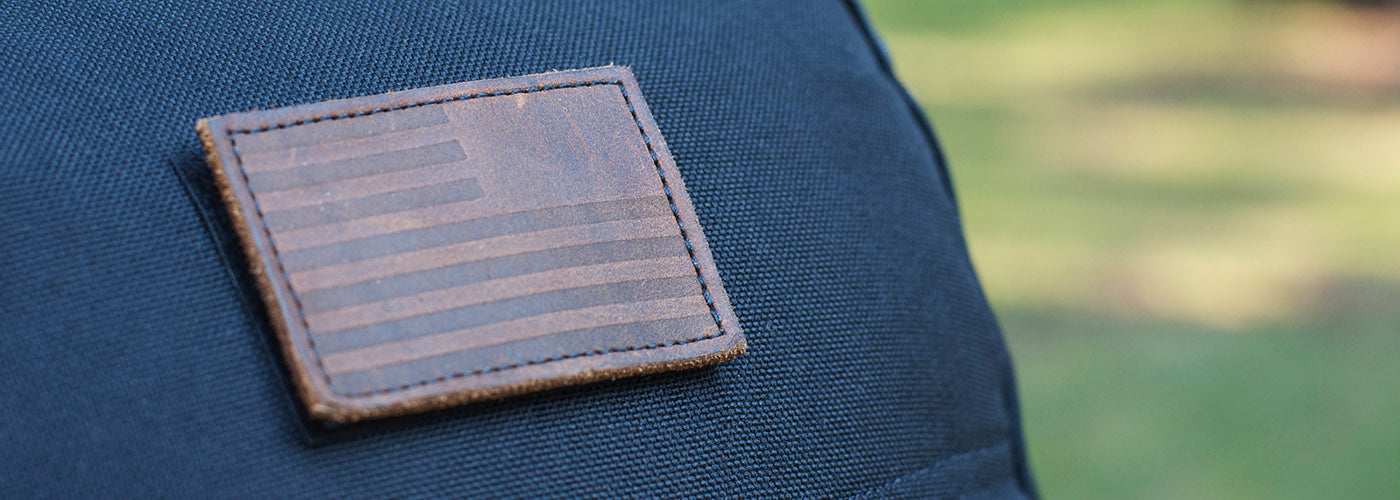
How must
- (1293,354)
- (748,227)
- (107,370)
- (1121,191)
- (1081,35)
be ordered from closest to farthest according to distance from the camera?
(107,370) < (748,227) < (1293,354) < (1121,191) < (1081,35)

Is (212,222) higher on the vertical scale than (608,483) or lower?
higher

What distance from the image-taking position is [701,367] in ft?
2.44

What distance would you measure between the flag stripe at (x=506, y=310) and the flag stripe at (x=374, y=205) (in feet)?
0.20

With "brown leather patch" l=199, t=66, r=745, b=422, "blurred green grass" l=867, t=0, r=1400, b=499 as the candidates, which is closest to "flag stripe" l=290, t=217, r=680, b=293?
"brown leather patch" l=199, t=66, r=745, b=422

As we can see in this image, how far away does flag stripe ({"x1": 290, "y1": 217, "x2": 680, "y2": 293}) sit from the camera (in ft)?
2.15

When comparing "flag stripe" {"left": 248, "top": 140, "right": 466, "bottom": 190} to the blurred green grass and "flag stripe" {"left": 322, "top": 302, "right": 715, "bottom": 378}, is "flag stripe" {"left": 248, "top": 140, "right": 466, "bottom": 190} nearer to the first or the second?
"flag stripe" {"left": 322, "top": 302, "right": 715, "bottom": 378}

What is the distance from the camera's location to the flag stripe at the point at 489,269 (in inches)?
25.7

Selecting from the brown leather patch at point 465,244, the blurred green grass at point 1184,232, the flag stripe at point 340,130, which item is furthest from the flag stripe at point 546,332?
the blurred green grass at point 1184,232

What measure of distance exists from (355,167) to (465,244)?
0.07 meters

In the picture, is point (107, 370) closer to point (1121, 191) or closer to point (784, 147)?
point (784, 147)

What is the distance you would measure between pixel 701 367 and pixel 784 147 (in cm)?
18

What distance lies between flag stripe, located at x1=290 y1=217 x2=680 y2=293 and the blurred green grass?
201 cm

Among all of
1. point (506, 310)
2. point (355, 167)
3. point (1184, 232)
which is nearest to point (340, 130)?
point (355, 167)

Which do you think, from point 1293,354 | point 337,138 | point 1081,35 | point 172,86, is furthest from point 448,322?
point 1081,35
